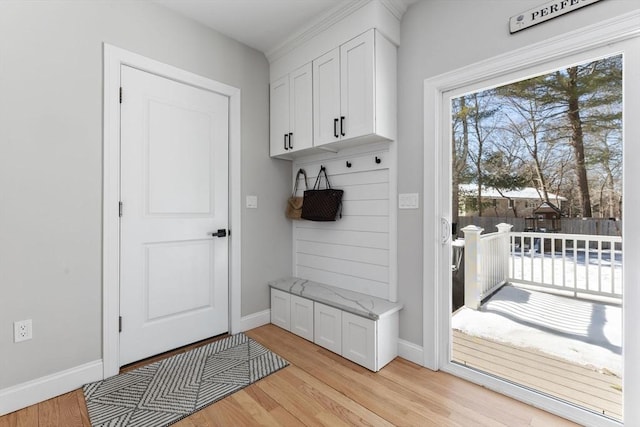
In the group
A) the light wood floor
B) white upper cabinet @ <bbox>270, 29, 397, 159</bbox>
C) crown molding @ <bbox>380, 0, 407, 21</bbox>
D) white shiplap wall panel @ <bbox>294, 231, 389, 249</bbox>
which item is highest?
A: crown molding @ <bbox>380, 0, 407, 21</bbox>

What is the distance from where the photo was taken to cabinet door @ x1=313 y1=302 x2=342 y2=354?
2230 mm

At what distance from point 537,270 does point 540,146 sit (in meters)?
0.73

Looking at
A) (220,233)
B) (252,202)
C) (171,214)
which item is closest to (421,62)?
(252,202)

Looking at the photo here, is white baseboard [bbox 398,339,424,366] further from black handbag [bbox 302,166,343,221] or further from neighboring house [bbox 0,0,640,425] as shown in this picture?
black handbag [bbox 302,166,343,221]

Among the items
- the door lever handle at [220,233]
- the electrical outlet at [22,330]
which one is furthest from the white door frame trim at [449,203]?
the electrical outlet at [22,330]

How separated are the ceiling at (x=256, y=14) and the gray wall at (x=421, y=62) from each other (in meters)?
0.26

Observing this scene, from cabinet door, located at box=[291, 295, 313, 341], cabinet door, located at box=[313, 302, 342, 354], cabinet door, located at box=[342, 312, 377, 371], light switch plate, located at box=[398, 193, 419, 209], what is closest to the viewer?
cabinet door, located at box=[342, 312, 377, 371]

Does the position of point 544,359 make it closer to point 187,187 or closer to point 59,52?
point 187,187

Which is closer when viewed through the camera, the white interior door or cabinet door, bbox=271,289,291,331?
the white interior door

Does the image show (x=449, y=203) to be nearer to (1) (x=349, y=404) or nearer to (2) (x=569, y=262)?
(2) (x=569, y=262)

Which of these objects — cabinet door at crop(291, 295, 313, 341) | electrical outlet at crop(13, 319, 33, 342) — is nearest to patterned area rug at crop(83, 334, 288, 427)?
cabinet door at crop(291, 295, 313, 341)

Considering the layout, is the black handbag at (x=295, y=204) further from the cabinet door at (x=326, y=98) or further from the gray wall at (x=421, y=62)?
the gray wall at (x=421, y=62)

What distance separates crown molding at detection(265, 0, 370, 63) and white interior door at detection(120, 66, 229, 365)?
0.67 m

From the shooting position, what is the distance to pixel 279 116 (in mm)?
2740
